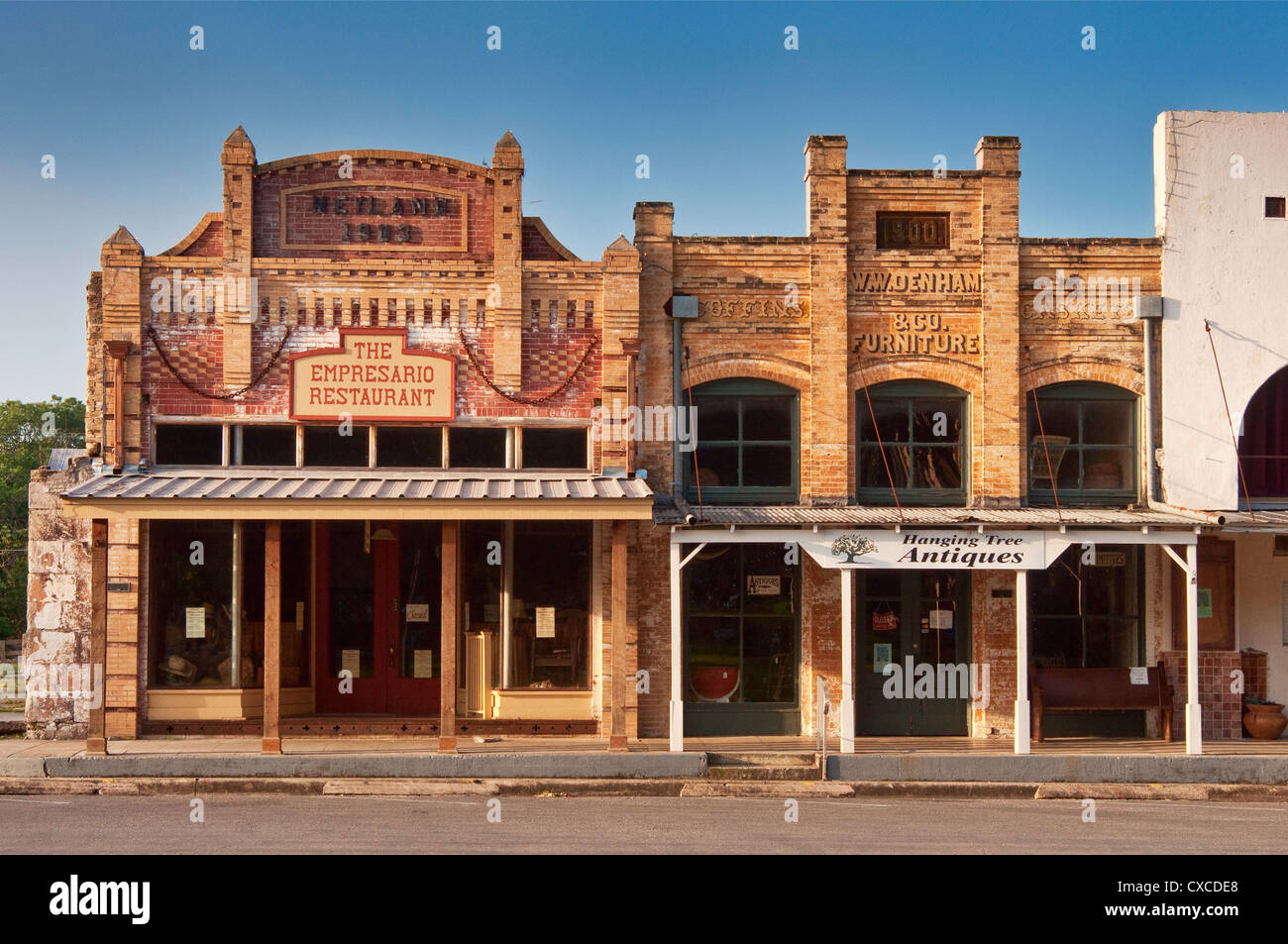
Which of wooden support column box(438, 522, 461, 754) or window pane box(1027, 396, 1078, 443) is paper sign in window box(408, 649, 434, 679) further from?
window pane box(1027, 396, 1078, 443)

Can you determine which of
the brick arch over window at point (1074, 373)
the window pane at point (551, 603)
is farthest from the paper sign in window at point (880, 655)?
the brick arch over window at point (1074, 373)

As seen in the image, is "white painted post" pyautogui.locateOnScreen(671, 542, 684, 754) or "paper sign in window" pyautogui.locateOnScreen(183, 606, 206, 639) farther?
"paper sign in window" pyautogui.locateOnScreen(183, 606, 206, 639)

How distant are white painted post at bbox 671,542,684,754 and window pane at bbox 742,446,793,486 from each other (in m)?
2.15

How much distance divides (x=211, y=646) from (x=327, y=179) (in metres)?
6.32

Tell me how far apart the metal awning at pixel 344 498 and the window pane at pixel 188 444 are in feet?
2.04

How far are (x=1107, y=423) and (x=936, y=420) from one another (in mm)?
2417

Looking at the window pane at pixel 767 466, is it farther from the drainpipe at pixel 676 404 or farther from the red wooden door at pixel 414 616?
the red wooden door at pixel 414 616

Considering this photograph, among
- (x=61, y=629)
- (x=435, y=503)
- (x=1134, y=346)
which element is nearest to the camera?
(x=435, y=503)

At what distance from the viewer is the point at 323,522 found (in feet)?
53.7

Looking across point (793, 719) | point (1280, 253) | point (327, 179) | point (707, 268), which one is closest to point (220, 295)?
point (327, 179)

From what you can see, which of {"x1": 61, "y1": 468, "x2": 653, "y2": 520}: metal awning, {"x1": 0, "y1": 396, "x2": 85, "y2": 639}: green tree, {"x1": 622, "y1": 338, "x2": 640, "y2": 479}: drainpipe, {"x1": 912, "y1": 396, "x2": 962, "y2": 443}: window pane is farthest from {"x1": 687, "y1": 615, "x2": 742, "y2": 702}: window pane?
{"x1": 0, "y1": 396, "x2": 85, "y2": 639}: green tree

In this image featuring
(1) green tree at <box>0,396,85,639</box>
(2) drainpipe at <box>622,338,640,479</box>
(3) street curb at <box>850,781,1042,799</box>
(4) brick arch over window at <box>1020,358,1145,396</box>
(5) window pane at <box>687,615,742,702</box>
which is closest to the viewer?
(3) street curb at <box>850,781,1042,799</box>

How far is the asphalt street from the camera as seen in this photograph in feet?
35.2

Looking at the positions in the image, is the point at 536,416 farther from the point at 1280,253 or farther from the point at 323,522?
the point at 1280,253
